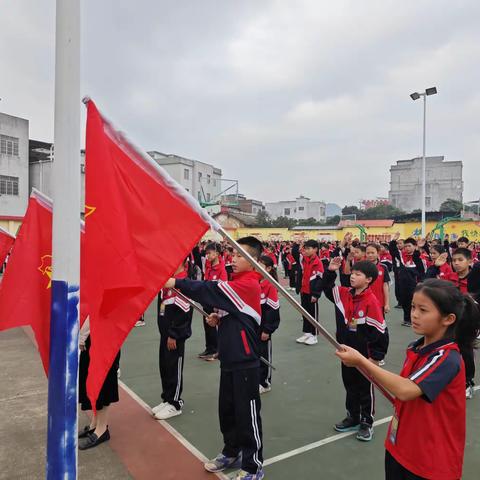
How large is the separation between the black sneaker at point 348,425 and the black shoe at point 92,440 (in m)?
2.13

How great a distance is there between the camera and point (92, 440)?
148 inches

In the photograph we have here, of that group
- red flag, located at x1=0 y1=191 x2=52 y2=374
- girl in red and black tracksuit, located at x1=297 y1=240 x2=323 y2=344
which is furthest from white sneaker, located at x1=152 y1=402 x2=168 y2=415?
girl in red and black tracksuit, located at x1=297 y1=240 x2=323 y2=344

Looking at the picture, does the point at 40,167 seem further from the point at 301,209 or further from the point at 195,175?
the point at 301,209

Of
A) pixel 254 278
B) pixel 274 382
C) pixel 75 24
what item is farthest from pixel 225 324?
pixel 274 382

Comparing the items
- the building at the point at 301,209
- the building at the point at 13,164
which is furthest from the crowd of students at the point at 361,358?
the building at the point at 301,209

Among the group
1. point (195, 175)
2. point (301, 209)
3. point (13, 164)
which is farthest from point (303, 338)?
point (301, 209)

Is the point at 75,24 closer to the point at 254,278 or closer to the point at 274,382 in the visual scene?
the point at 254,278

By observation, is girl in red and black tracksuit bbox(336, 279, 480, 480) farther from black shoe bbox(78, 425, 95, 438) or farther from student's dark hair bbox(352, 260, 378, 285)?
black shoe bbox(78, 425, 95, 438)

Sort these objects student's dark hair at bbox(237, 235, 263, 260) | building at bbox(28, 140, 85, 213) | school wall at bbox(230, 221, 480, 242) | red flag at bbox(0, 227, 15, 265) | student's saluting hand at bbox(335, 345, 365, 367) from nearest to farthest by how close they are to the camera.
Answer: student's saluting hand at bbox(335, 345, 365, 367), student's dark hair at bbox(237, 235, 263, 260), red flag at bbox(0, 227, 15, 265), school wall at bbox(230, 221, 480, 242), building at bbox(28, 140, 85, 213)

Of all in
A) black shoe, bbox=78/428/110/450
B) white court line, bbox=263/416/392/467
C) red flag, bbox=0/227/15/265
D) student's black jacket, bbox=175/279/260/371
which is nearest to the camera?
student's black jacket, bbox=175/279/260/371

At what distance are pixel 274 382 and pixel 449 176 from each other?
83.2 meters

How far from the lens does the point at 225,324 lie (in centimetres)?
319

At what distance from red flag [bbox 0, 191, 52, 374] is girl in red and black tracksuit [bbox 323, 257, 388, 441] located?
262 centimetres

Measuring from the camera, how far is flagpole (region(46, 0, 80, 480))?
80.2 inches
